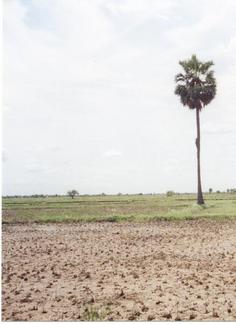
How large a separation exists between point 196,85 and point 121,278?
35722mm

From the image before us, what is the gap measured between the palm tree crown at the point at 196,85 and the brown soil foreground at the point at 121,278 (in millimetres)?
24922

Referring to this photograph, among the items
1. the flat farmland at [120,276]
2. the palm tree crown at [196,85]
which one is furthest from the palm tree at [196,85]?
the flat farmland at [120,276]

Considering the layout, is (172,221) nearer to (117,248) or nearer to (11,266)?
(117,248)

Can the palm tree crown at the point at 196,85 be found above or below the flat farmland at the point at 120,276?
above

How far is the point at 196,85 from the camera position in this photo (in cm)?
4572

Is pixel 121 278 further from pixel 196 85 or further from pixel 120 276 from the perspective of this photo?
pixel 196 85

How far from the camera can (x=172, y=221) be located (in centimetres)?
3269

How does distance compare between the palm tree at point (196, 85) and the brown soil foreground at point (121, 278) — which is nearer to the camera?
the brown soil foreground at point (121, 278)

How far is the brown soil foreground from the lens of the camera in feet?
29.6

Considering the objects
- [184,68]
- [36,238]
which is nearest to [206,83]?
[184,68]

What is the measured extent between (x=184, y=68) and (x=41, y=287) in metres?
37.8

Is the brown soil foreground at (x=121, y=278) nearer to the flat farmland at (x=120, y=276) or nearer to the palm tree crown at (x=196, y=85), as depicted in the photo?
the flat farmland at (x=120, y=276)

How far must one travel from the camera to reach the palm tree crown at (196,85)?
45.6 m

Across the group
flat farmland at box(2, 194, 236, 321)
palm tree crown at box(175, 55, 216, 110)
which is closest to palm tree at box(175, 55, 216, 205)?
palm tree crown at box(175, 55, 216, 110)
